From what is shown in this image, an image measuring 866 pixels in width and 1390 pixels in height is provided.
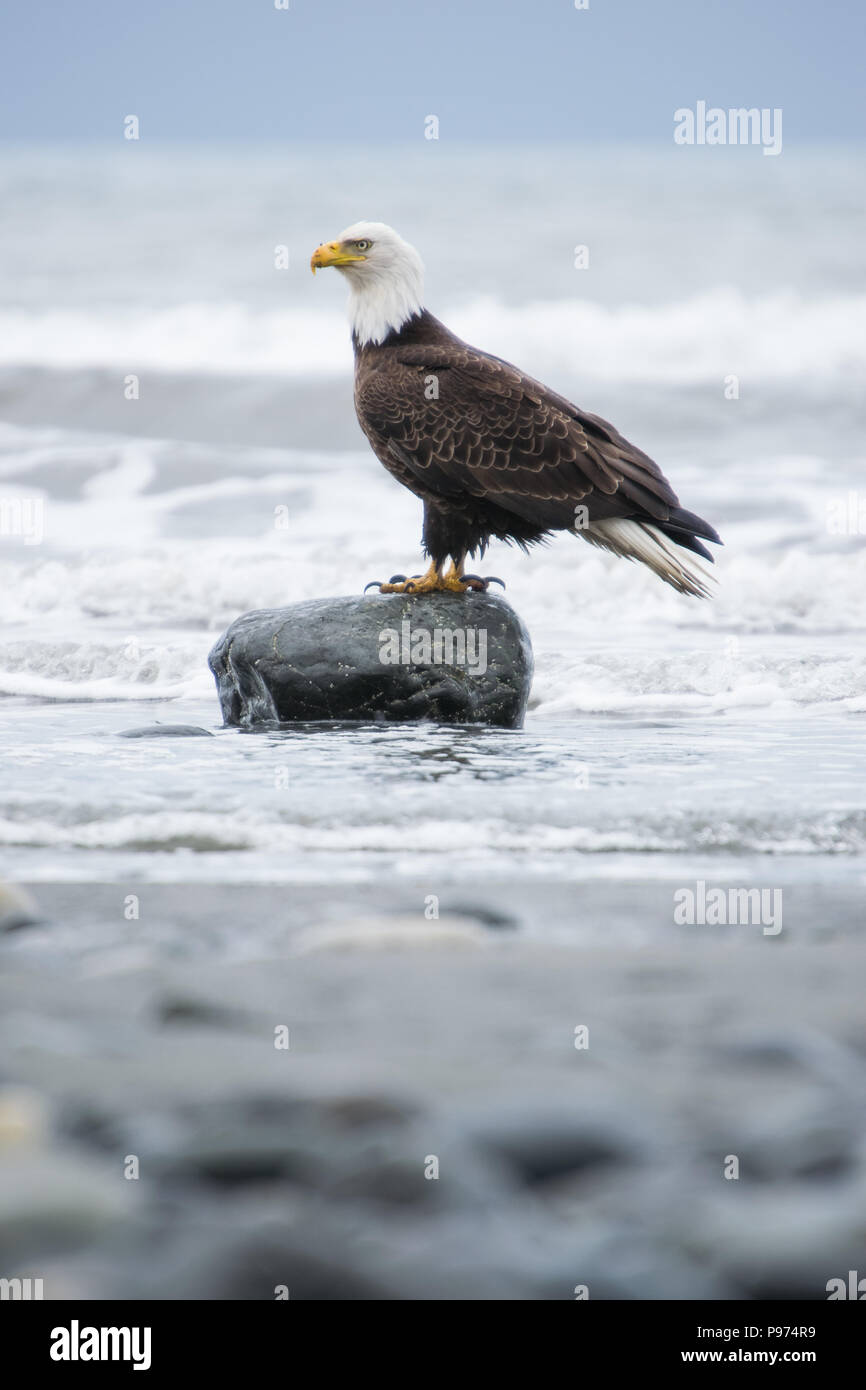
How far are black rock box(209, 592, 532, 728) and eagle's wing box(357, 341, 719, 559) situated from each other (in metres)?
0.49

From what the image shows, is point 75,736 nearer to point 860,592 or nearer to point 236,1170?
point 236,1170

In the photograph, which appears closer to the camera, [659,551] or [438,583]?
[659,551]

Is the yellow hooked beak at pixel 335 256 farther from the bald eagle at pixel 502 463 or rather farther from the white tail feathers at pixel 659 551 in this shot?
the white tail feathers at pixel 659 551

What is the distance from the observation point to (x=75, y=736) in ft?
15.5

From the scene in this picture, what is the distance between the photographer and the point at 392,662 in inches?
198

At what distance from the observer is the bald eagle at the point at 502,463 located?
503 cm

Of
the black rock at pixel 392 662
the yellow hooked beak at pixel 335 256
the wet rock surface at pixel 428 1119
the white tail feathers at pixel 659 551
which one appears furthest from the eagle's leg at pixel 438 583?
the wet rock surface at pixel 428 1119

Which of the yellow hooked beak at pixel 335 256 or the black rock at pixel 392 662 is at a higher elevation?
the yellow hooked beak at pixel 335 256

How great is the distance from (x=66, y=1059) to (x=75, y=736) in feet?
10.8

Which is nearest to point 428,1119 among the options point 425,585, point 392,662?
point 392,662

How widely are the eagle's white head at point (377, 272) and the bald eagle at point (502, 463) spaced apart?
14 millimetres

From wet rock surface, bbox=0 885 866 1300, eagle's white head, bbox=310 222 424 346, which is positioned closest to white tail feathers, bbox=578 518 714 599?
eagle's white head, bbox=310 222 424 346

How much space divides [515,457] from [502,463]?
57mm

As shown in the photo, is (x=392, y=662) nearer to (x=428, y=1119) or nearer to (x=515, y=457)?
(x=515, y=457)
